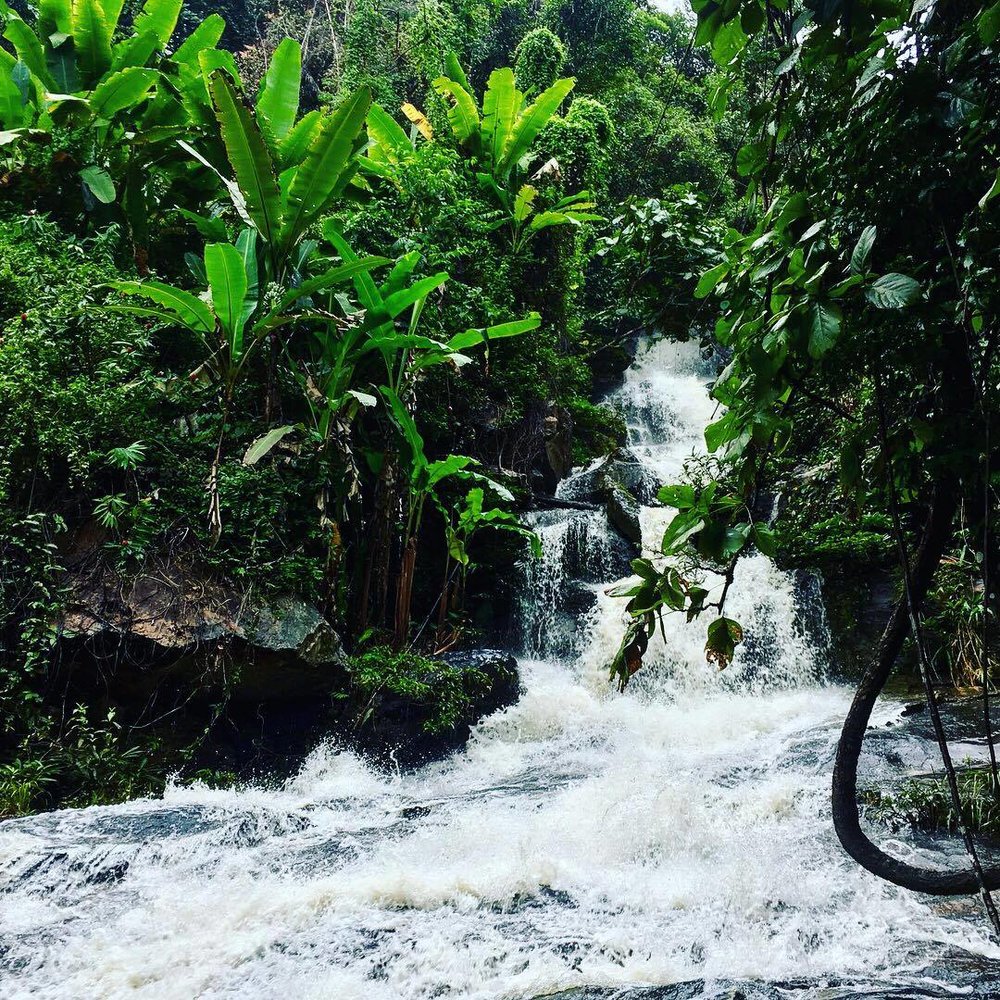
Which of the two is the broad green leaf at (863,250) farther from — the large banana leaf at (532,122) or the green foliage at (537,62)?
the green foliage at (537,62)

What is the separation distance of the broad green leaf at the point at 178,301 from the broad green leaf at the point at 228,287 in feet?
0.32

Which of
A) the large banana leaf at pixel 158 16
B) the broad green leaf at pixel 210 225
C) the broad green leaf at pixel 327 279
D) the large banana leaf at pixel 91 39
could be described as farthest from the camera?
the large banana leaf at pixel 158 16

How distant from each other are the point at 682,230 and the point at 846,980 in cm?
279

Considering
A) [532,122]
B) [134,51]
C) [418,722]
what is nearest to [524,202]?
[532,122]

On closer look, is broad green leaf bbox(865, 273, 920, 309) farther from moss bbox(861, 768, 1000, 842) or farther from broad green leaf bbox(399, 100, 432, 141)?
broad green leaf bbox(399, 100, 432, 141)

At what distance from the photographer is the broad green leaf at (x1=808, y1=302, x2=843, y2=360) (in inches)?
38.8

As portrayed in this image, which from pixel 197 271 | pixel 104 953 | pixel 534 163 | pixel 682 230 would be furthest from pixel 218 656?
pixel 534 163

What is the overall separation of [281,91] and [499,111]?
3510mm

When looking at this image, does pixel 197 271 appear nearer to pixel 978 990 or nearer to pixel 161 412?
pixel 161 412

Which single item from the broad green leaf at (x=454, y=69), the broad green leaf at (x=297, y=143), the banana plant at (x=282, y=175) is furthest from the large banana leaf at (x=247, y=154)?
the broad green leaf at (x=454, y=69)

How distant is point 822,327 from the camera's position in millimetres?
1011

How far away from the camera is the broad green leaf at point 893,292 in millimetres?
1010

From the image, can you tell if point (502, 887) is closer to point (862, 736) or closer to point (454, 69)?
point (862, 736)

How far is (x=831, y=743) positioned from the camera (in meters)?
5.45
